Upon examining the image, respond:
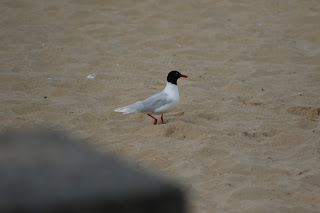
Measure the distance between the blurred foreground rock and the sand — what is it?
2000 millimetres

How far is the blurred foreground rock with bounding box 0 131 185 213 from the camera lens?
3.23 feet

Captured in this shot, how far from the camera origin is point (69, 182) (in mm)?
1031

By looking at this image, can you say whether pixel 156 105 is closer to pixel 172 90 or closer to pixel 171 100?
pixel 171 100

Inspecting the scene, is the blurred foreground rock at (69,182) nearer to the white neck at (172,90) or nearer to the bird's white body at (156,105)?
the bird's white body at (156,105)

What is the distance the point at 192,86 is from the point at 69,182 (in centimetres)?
534

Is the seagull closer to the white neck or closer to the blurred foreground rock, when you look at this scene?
the white neck

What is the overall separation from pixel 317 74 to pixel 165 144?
346 centimetres

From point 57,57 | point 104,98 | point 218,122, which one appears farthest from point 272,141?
point 57,57

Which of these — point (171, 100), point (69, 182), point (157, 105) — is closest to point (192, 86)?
point (171, 100)

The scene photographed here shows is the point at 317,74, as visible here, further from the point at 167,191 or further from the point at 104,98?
the point at 167,191

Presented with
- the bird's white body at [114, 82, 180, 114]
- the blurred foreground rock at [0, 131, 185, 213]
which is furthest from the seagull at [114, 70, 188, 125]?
the blurred foreground rock at [0, 131, 185, 213]

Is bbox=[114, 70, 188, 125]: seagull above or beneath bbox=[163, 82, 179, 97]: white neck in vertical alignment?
beneath

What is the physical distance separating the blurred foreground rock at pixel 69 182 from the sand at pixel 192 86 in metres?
2.00

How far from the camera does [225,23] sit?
29.7 ft
